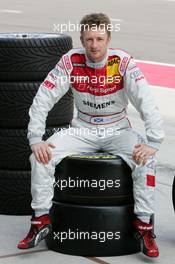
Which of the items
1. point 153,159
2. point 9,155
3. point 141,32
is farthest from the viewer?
point 141,32

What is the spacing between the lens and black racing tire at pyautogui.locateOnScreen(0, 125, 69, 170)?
6363 millimetres

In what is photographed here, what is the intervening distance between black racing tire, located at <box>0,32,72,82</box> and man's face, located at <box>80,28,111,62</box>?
0.77m

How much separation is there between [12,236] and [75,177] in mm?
740

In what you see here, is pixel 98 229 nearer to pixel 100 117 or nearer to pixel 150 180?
pixel 150 180

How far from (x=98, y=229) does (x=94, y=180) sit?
314mm

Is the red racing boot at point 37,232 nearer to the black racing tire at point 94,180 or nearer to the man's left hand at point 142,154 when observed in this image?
the black racing tire at point 94,180

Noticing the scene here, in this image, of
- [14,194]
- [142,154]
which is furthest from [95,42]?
[14,194]

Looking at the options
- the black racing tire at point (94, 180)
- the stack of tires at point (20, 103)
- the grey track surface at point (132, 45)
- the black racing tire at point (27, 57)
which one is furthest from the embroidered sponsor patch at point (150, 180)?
the black racing tire at point (27, 57)

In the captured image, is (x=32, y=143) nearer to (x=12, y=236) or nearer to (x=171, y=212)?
(x=12, y=236)

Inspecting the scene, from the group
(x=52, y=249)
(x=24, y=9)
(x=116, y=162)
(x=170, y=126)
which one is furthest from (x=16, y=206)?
(x=24, y=9)

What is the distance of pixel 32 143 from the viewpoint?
5.61 m

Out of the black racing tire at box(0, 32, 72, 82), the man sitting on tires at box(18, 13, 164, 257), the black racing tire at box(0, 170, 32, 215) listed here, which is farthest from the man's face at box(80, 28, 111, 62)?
the black racing tire at box(0, 170, 32, 215)

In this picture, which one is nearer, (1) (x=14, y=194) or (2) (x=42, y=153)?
(2) (x=42, y=153)

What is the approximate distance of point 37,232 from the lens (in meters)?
5.56
